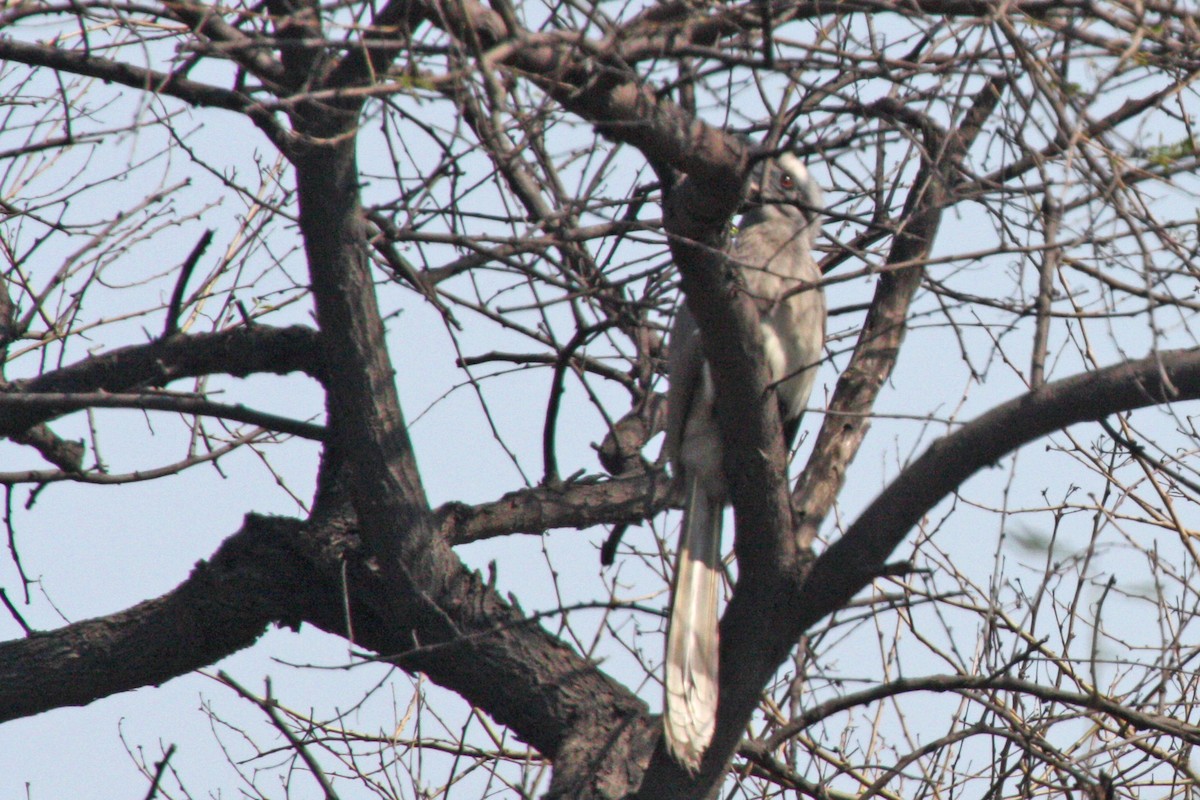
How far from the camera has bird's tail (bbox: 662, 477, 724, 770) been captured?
358 centimetres

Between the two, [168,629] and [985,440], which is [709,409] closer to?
[985,440]

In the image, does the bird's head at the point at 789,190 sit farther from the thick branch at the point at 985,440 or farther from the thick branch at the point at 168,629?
the thick branch at the point at 168,629

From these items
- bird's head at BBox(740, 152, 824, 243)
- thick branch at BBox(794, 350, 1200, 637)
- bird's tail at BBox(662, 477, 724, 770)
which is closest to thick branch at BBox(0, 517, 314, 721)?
bird's tail at BBox(662, 477, 724, 770)

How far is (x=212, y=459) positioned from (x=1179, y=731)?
325 centimetres

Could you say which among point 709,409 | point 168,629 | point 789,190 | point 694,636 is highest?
point 789,190

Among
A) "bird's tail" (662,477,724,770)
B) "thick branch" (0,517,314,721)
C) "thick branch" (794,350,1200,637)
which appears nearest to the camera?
"thick branch" (794,350,1200,637)

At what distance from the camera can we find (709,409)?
4590mm

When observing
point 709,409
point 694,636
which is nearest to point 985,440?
point 694,636

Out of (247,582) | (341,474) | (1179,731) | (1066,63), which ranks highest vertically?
(1066,63)

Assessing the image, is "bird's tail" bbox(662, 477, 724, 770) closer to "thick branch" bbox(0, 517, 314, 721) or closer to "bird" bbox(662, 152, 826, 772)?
"bird" bbox(662, 152, 826, 772)

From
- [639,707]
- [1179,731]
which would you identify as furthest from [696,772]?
[1179,731]

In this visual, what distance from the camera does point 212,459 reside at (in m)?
4.70

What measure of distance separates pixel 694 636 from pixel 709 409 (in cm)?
101

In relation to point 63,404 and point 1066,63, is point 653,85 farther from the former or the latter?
point 63,404
